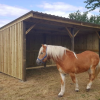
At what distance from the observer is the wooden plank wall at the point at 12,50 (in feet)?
15.9

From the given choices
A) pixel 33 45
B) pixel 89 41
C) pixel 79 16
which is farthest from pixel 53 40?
pixel 79 16

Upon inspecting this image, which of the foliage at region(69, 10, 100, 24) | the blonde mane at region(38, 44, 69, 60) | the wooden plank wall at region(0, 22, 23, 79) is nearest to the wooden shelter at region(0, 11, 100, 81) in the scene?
the wooden plank wall at region(0, 22, 23, 79)

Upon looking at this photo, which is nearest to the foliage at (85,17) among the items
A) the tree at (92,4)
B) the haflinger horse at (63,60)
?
A: the tree at (92,4)

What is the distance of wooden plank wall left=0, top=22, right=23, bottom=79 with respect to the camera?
4.86 m

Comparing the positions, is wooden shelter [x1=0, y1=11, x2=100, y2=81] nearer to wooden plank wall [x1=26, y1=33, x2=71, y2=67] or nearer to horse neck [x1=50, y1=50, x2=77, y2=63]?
wooden plank wall [x1=26, y1=33, x2=71, y2=67]

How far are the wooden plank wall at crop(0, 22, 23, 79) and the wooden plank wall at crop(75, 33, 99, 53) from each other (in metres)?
5.33

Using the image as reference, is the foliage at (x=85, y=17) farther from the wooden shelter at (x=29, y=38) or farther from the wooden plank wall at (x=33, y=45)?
the wooden plank wall at (x=33, y=45)

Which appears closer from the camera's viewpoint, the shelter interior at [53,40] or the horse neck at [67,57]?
the horse neck at [67,57]

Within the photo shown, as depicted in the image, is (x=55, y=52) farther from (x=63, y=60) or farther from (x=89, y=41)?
(x=89, y=41)

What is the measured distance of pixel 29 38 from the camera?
25.4 feet

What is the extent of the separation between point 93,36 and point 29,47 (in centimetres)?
447

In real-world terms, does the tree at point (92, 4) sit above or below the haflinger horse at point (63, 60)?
above

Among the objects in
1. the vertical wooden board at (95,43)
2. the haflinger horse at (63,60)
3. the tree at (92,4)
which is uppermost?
the tree at (92,4)

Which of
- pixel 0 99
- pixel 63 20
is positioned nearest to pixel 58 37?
pixel 63 20
